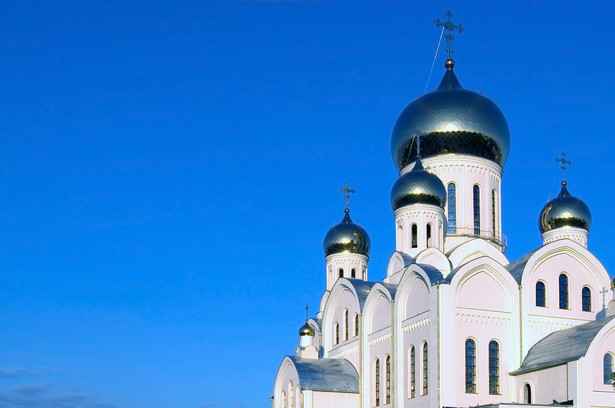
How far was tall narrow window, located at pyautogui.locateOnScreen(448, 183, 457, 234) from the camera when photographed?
30.3m

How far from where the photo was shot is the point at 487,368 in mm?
24906

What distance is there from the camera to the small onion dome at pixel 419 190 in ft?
94.5

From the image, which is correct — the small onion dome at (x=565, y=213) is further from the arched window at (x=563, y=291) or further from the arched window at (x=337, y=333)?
the arched window at (x=337, y=333)

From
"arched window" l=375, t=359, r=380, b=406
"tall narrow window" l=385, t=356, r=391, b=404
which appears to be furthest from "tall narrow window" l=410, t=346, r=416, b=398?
"arched window" l=375, t=359, r=380, b=406

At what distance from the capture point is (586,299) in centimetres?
2681

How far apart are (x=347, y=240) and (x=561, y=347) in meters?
12.1

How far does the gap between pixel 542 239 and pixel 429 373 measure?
963 cm

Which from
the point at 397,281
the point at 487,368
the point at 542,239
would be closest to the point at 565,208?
the point at 542,239

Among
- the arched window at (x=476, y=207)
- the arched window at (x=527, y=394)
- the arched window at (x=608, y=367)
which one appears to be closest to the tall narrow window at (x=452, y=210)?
the arched window at (x=476, y=207)

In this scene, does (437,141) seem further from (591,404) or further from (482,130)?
(591,404)

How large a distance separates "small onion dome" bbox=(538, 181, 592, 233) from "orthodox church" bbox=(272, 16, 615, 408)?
0.05 meters

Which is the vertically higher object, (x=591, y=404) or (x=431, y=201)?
(x=431, y=201)

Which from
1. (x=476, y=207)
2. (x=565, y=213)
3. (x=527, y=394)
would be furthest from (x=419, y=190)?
(x=527, y=394)

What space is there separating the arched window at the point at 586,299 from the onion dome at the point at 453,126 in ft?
→ 19.9
